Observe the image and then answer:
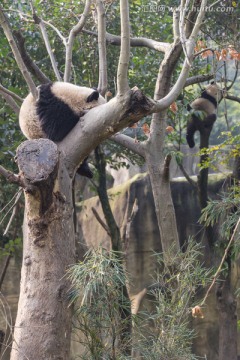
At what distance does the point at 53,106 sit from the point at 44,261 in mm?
1982

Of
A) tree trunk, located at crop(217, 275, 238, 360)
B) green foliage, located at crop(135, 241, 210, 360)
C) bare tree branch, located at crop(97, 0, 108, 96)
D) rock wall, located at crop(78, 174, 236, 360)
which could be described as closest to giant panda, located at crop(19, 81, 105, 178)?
bare tree branch, located at crop(97, 0, 108, 96)

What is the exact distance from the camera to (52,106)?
17.3ft

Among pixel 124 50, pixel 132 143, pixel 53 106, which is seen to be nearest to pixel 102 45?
pixel 53 106

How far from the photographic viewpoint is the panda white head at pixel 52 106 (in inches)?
204

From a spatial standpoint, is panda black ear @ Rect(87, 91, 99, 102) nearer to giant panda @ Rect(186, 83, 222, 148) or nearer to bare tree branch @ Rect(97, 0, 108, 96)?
bare tree branch @ Rect(97, 0, 108, 96)

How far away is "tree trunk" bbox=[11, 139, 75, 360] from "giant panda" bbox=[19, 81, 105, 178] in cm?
150

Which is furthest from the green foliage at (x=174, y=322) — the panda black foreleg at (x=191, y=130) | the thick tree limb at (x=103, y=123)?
the panda black foreleg at (x=191, y=130)

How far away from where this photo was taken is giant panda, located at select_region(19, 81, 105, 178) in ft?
17.0

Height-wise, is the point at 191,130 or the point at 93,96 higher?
the point at 191,130

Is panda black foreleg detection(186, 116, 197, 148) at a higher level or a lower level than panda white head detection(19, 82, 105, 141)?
higher

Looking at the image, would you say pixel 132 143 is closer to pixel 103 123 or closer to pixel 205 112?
pixel 103 123

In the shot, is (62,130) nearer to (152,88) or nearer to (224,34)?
(152,88)

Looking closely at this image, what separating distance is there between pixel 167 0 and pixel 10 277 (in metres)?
4.86

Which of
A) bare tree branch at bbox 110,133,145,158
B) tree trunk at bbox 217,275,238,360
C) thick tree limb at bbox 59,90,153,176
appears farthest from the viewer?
tree trunk at bbox 217,275,238,360
